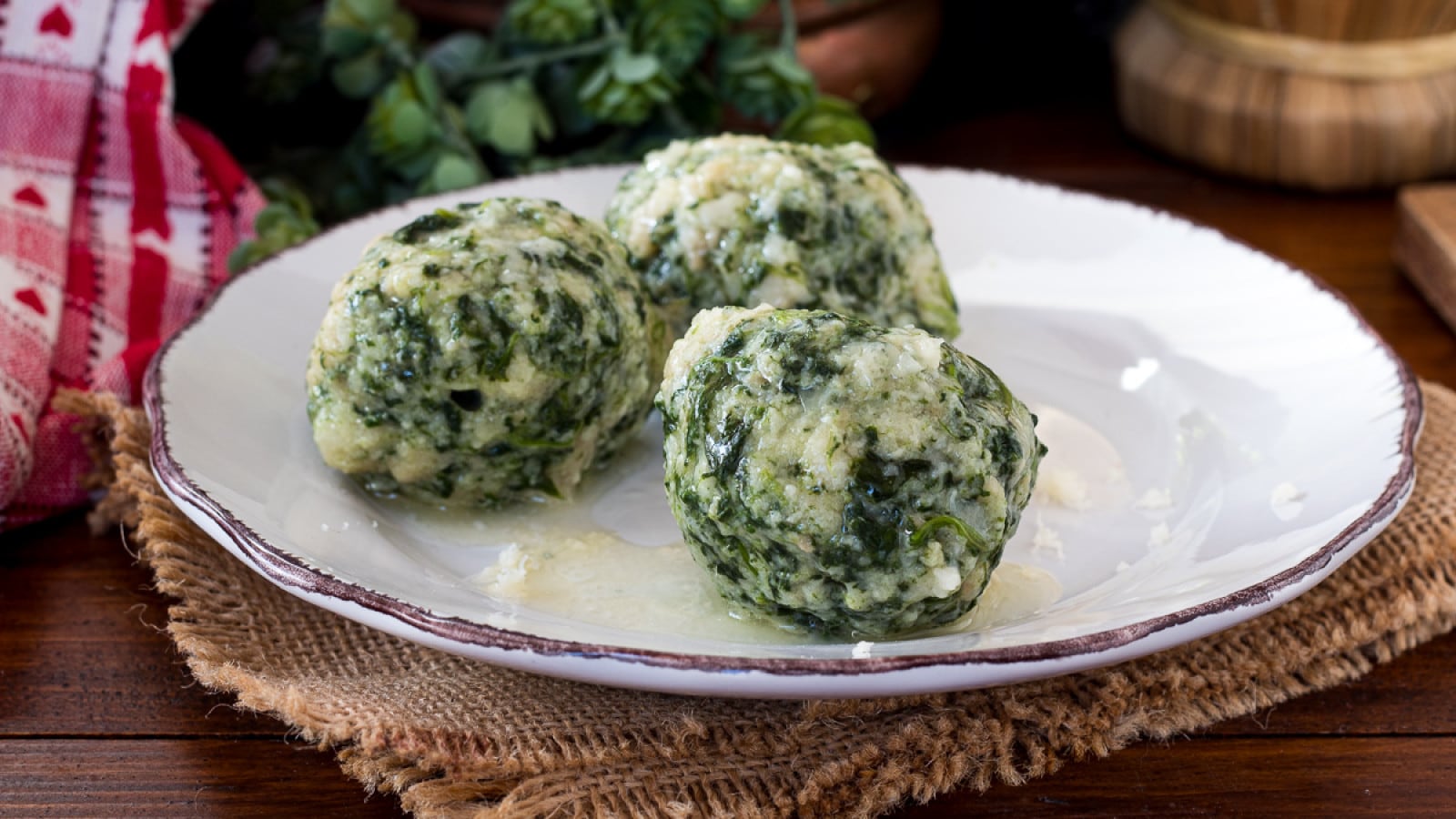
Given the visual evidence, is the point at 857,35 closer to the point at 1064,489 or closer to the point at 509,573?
the point at 1064,489

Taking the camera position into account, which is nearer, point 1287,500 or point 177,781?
point 177,781

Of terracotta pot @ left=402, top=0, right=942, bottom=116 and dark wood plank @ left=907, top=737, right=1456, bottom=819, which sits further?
terracotta pot @ left=402, top=0, right=942, bottom=116

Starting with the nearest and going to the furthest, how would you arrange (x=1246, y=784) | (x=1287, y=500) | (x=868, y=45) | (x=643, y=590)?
(x=1246, y=784)
(x=643, y=590)
(x=1287, y=500)
(x=868, y=45)

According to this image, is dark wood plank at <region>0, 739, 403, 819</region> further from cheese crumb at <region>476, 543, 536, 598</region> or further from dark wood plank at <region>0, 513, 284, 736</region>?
cheese crumb at <region>476, 543, 536, 598</region>

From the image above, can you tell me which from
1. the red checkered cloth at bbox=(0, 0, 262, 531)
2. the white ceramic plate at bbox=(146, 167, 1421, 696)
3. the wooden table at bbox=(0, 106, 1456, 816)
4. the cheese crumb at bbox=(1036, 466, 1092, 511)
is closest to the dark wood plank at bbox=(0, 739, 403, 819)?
the wooden table at bbox=(0, 106, 1456, 816)

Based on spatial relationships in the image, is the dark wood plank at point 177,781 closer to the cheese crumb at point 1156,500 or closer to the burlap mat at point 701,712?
the burlap mat at point 701,712

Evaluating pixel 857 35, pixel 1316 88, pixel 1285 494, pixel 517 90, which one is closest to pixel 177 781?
pixel 1285 494
